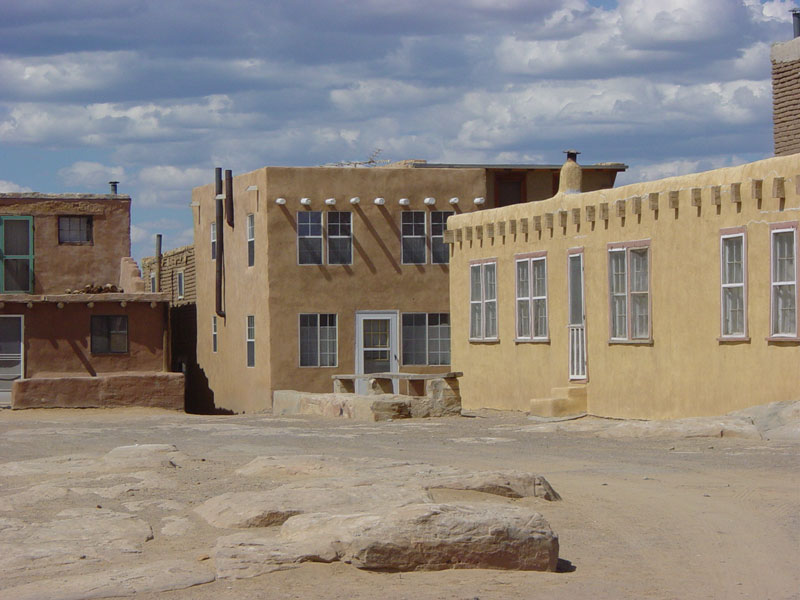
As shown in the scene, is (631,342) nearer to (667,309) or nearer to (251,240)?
(667,309)

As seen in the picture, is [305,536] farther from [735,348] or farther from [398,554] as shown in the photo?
[735,348]

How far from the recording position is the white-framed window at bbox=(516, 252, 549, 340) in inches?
985

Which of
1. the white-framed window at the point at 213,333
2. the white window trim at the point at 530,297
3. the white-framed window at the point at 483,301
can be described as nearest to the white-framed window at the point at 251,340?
the white-framed window at the point at 213,333

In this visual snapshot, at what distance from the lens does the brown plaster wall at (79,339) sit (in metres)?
32.5

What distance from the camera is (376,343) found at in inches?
1303

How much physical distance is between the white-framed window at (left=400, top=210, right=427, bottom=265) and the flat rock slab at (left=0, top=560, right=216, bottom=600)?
2517cm

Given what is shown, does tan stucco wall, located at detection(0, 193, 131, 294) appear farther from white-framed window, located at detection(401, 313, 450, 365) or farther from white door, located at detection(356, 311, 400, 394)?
white-framed window, located at detection(401, 313, 450, 365)

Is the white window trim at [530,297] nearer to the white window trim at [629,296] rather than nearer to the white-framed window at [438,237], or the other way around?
the white window trim at [629,296]

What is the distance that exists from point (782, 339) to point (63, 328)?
2025 cm

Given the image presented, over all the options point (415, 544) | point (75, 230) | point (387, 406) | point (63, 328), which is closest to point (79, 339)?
point (63, 328)

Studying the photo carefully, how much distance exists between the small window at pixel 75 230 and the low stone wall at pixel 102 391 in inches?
220

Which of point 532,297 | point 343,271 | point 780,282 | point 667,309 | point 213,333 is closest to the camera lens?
point 780,282

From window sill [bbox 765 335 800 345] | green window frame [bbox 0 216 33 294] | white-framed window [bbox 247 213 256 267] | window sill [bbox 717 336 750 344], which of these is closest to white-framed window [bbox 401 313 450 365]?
white-framed window [bbox 247 213 256 267]

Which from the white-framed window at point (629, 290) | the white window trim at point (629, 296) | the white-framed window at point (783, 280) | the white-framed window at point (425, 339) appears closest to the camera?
the white-framed window at point (783, 280)
